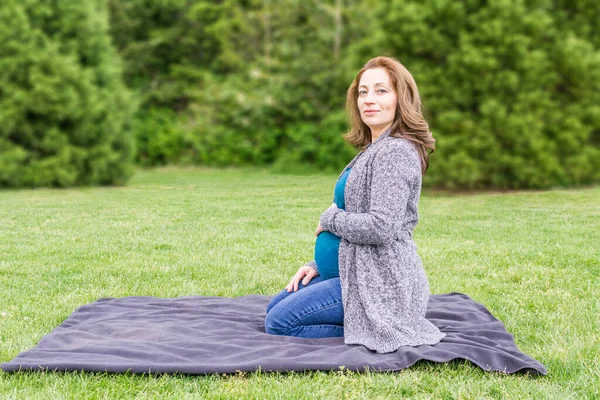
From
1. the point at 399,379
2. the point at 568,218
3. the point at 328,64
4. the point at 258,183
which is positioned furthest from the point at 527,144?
the point at 399,379

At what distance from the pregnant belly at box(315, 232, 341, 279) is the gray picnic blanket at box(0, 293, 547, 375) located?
1.12 ft

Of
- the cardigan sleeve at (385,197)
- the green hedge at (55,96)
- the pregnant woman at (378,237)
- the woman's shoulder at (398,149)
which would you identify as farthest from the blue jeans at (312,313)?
the green hedge at (55,96)

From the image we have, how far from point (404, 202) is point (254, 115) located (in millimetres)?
13581

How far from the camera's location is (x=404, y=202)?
125 inches

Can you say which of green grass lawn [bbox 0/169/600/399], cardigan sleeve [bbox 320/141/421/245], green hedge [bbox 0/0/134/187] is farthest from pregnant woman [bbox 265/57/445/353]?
green hedge [bbox 0/0/134/187]

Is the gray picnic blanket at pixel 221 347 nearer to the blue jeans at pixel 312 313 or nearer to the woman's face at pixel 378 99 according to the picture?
the blue jeans at pixel 312 313

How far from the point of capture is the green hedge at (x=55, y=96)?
1170 centimetres

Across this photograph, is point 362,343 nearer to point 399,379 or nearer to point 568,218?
point 399,379

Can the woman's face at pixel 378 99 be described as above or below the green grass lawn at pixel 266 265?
above

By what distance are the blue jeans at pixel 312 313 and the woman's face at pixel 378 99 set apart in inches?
32.3

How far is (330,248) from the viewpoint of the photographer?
3.43m

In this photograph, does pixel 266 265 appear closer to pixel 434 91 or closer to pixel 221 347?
pixel 221 347

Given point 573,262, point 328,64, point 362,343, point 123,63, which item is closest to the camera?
point 362,343

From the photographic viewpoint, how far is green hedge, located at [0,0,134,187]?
460 inches
